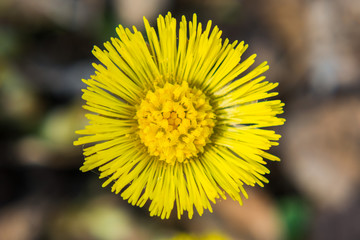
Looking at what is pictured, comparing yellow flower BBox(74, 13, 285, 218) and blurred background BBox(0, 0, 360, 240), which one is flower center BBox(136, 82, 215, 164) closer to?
yellow flower BBox(74, 13, 285, 218)

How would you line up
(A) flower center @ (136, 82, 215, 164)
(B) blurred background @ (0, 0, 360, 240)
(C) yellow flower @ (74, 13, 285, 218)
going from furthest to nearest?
1. (B) blurred background @ (0, 0, 360, 240)
2. (A) flower center @ (136, 82, 215, 164)
3. (C) yellow flower @ (74, 13, 285, 218)

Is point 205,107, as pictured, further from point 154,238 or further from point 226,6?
point 226,6

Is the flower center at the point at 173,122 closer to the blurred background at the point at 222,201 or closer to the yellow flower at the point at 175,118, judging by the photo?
the yellow flower at the point at 175,118

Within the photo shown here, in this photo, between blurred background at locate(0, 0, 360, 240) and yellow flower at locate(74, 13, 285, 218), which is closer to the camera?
yellow flower at locate(74, 13, 285, 218)

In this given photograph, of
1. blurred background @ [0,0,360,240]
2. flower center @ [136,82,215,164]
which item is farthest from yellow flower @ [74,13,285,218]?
blurred background @ [0,0,360,240]

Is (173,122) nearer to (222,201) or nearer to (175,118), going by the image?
(175,118)

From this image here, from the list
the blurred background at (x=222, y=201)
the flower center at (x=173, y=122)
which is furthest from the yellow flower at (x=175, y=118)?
the blurred background at (x=222, y=201)
